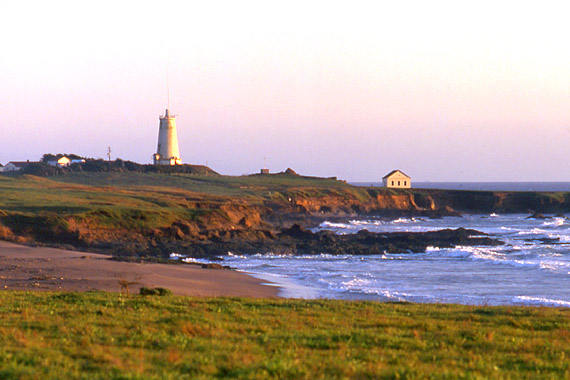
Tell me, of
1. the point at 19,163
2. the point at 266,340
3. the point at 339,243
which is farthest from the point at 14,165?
the point at 266,340

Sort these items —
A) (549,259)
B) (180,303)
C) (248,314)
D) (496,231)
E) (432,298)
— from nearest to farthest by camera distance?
1. (248,314)
2. (180,303)
3. (432,298)
4. (549,259)
5. (496,231)

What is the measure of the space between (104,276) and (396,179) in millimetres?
96610

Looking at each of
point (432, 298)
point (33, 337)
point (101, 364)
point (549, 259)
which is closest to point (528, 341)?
point (101, 364)

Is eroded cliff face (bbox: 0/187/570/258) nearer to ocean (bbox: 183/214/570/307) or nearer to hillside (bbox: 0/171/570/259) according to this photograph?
hillside (bbox: 0/171/570/259)

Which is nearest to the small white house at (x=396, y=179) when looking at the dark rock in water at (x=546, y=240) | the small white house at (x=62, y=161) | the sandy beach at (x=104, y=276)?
the small white house at (x=62, y=161)

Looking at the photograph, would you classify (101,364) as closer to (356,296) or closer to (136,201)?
(356,296)

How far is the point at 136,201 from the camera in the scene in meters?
58.9

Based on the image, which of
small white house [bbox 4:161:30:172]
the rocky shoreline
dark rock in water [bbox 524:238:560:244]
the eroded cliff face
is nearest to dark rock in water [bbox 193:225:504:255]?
the rocky shoreline

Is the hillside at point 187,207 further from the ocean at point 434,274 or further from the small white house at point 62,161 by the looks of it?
the small white house at point 62,161

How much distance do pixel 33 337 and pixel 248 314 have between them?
446 centimetres

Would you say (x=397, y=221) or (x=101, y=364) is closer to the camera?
(x=101, y=364)

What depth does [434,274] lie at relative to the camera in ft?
105

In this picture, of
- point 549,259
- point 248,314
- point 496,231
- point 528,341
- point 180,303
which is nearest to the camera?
point 528,341

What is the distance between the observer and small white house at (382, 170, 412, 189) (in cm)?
11719
